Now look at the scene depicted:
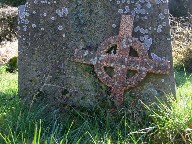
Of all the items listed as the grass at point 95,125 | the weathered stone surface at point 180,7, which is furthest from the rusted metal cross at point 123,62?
the weathered stone surface at point 180,7

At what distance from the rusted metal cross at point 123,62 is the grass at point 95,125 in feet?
1.09

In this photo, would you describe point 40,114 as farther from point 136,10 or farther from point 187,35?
point 187,35

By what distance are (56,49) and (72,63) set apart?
10.1 inches

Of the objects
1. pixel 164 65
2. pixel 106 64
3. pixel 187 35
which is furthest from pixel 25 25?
pixel 187 35

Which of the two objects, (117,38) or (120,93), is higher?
(117,38)

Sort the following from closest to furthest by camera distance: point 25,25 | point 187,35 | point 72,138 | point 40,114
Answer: point 72,138 < point 40,114 < point 25,25 < point 187,35

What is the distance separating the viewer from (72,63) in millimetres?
4812

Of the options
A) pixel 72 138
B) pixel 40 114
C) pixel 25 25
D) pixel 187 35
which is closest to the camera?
pixel 72 138

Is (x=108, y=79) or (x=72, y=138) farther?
(x=108, y=79)

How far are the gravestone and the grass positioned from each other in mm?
216

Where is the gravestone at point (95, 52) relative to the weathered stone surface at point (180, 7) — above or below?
below

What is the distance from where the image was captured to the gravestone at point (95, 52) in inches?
184

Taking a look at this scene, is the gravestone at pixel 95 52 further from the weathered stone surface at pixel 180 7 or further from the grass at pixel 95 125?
the weathered stone surface at pixel 180 7

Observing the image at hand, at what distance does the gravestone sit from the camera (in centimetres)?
467
